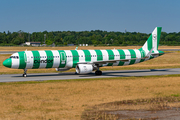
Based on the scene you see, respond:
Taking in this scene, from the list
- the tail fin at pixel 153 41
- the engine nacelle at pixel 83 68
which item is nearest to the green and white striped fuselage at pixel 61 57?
the engine nacelle at pixel 83 68

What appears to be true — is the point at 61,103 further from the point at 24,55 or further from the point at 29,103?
the point at 24,55

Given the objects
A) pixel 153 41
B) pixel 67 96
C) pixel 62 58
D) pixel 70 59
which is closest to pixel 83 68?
pixel 70 59

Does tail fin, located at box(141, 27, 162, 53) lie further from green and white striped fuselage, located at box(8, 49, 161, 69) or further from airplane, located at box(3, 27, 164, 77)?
green and white striped fuselage, located at box(8, 49, 161, 69)

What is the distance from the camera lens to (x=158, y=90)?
91.5ft

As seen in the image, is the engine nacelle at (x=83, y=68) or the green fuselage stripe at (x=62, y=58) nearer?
the engine nacelle at (x=83, y=68)

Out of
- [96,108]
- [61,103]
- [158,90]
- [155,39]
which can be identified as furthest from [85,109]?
[155,39]

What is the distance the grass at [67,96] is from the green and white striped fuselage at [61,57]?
9.15 m

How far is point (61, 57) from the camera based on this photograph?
40562mm

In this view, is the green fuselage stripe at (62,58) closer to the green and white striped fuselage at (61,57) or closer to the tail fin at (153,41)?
the green and white striped fuselage at (61,57)

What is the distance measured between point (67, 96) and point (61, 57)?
649 inches

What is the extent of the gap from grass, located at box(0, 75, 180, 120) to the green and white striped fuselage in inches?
360

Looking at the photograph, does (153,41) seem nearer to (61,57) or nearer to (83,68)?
(83,68)

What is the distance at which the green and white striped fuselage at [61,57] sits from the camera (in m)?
38.4

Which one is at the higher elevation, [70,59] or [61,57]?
[61,57]
